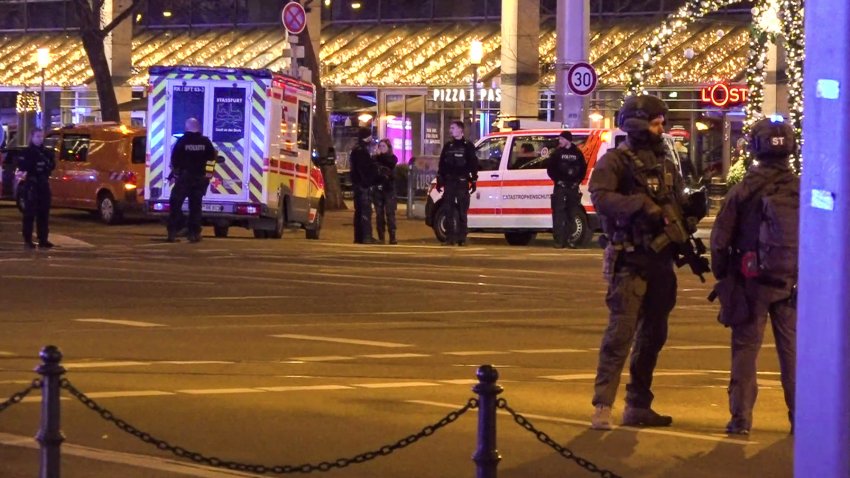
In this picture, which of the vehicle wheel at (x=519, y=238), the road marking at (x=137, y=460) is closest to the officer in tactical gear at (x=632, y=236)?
the road marking at (x=137, y=460)

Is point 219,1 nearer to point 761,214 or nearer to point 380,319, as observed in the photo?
point 380,319

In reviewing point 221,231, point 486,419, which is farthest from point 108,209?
point 486,419

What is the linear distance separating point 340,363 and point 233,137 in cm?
1514

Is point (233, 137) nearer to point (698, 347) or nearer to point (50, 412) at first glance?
point (698, 347)

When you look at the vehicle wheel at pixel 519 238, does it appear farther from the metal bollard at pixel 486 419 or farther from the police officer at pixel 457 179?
the metal bollard at pixel 486 419

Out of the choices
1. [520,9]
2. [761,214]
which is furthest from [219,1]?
[761,214]

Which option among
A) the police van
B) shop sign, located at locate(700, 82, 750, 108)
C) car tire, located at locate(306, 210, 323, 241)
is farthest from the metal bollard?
shop sign, located at locate(700, 82, 750, 108)

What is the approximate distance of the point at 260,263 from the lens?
20594 millimetres

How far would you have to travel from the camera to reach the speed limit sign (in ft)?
91.8

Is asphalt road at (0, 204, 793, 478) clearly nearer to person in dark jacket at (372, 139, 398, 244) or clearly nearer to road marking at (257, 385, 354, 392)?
road marking at (257, 385, 354, 392)

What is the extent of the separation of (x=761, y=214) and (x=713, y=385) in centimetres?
257

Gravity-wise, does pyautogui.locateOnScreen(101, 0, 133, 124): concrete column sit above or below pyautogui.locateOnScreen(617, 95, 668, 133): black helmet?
above

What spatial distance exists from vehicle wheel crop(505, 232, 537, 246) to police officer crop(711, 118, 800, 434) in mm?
18080

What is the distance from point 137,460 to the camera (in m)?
7.81
